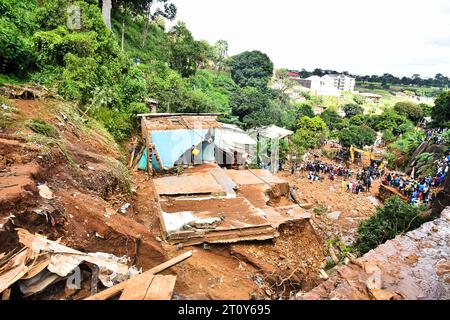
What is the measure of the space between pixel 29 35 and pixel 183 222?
1157cm

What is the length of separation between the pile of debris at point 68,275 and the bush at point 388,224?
6.92 metres

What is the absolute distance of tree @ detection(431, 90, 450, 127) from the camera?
29.5 metres

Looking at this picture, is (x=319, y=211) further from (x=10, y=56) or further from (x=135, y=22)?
(x=135, y=22)

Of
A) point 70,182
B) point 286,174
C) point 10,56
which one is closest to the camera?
point 70,182

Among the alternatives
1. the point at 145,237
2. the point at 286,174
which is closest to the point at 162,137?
the point at 145,237

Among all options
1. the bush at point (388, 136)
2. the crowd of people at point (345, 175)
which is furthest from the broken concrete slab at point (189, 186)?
the bush at point (388, 136)

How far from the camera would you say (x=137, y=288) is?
3.05 metres

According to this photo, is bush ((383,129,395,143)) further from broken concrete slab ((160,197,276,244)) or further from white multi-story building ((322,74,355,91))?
white multi-story building ((322,74,355,91))

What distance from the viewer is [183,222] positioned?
19.8 ft

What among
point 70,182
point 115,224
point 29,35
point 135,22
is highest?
point 135,22

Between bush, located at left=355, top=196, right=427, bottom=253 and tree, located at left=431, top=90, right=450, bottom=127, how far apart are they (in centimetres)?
2558

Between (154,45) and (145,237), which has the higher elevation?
(154,45)

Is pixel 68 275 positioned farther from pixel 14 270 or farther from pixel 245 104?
pixel 245 104

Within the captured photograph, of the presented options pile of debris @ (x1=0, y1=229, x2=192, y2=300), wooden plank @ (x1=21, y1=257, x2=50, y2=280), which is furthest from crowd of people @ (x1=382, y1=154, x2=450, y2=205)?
wooden plank @ (x1=21, y1=257, x2=50, y2=280)
